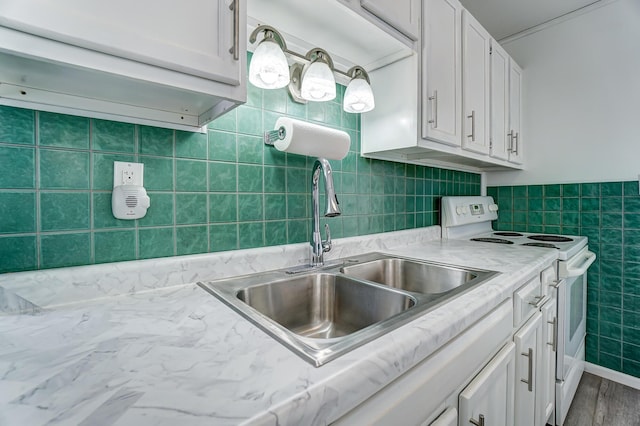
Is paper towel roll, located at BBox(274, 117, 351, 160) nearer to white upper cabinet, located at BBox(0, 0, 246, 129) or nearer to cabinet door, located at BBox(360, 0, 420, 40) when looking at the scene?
white upper cabinet, located at BBox(0, 0, 246, 129)

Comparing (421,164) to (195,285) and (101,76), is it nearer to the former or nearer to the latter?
(195,285)

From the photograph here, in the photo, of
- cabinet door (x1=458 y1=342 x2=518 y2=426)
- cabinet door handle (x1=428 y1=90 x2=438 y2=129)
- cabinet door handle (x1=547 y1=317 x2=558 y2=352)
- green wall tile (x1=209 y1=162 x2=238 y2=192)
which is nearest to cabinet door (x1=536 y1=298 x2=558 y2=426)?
cabinet door handle (x1=547 y1=317 x2=558 y2=352)

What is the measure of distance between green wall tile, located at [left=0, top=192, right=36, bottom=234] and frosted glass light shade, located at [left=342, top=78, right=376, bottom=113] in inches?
40.6

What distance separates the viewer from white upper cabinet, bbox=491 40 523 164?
1.80m

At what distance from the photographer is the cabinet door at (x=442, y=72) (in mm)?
1262

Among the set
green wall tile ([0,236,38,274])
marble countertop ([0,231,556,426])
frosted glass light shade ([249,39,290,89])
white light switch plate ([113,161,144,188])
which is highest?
frosted glass light shade ([249,39,290,89])

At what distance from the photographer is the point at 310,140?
1045 millimetres

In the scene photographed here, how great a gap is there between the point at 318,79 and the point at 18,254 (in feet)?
3.17

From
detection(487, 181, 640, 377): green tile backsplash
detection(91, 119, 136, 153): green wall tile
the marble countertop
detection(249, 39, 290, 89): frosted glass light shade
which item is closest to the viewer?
the marble countertop

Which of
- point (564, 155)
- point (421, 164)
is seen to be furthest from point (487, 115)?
point (564, 155)

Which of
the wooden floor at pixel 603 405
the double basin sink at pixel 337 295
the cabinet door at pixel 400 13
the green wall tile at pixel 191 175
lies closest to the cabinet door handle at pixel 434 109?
the cabinet door at pixel 400 13

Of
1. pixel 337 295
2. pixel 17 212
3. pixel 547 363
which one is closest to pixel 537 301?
pixel 547 363

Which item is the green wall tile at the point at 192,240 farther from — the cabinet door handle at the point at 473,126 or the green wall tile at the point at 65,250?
the cabinet door handle at the point at 473,126

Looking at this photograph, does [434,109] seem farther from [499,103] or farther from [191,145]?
[191,145]
